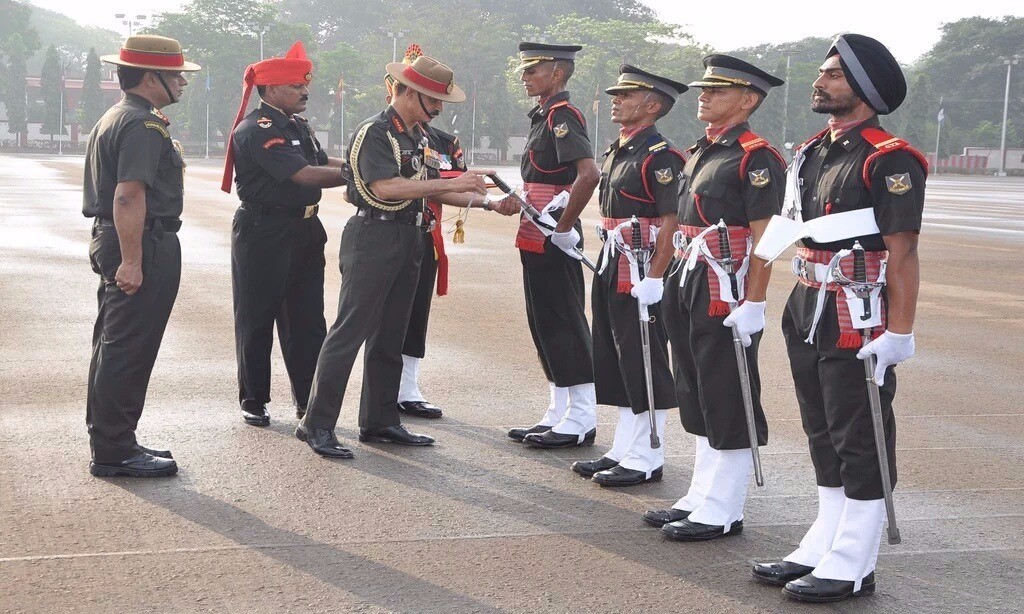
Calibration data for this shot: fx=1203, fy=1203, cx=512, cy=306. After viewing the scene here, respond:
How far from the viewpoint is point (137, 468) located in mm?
5855

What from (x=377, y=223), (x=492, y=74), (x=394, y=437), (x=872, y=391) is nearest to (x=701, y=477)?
(x=872, y=391)

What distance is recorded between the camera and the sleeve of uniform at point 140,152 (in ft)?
18.6

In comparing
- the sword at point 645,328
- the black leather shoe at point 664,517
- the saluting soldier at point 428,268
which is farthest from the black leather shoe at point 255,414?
the black leather shoe at point 664,517

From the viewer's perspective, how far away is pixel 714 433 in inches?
202

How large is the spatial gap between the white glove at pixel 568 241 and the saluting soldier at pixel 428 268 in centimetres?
72

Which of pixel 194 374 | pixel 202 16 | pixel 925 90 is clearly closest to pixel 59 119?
pixel 202 16

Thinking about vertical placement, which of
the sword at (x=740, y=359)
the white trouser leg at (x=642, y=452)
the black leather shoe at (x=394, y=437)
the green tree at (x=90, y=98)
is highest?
the green tree at (x=90, y=98)

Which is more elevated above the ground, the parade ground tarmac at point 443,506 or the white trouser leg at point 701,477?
the white trouser leg at point 701,477

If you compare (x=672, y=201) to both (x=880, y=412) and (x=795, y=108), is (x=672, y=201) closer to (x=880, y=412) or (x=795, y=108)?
(x=880, y=412)

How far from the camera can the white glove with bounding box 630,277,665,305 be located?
565 cm

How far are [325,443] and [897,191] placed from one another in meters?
3.40

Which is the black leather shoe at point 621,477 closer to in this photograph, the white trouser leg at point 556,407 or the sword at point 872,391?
the white trouser leg at point 556,407

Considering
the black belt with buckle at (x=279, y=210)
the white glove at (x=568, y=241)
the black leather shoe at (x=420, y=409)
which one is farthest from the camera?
the black leather shoe at (x=420, y=409)

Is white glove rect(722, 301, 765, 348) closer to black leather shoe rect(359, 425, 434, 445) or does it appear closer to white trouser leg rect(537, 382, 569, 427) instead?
white trouser leg rect(537, 382, 569, 427)
